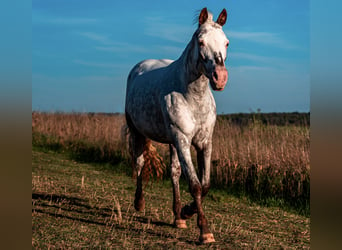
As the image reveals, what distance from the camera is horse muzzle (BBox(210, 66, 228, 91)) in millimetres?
3967

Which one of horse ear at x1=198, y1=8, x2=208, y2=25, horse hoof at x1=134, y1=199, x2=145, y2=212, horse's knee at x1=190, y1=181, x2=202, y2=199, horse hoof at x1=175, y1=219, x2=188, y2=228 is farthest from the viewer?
horse hoof at x1=134, y1=199, x2=145, y2=212

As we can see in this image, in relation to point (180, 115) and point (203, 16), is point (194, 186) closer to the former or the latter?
point (180, 115)

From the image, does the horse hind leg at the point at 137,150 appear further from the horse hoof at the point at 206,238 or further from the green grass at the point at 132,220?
the horse hoof at the point at 206,238

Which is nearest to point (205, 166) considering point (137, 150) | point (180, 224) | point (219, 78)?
point (180, 224)

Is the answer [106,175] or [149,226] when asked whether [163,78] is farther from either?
[106,175]

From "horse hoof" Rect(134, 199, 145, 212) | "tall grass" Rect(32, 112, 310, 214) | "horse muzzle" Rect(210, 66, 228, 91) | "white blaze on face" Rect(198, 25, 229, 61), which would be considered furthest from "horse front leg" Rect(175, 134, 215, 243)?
"tall grass" Rect(32, 112, 310, 214)

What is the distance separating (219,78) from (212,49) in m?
0.38

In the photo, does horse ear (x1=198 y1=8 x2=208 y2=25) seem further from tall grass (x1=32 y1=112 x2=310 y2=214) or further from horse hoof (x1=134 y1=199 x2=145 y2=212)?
tall grass (x1=32 y1=112 x2=310 y2=214)

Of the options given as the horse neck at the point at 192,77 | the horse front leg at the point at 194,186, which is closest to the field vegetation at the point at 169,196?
the horse front leg at the point at 194,186

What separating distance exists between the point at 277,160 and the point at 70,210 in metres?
4.38

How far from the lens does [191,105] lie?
4781mm

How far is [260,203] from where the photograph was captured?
7660 mm

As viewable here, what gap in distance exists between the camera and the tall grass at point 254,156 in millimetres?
7906
